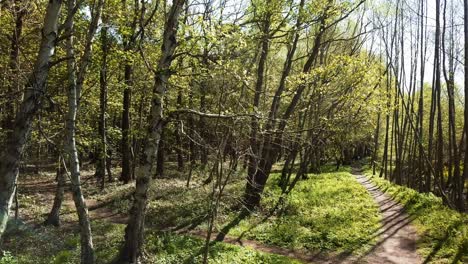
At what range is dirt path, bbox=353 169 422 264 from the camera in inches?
437

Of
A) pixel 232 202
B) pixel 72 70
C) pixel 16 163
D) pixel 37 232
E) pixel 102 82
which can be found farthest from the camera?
pixel 232 202

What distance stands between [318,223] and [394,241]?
9.03 ft

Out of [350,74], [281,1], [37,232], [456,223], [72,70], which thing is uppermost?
[281,1]

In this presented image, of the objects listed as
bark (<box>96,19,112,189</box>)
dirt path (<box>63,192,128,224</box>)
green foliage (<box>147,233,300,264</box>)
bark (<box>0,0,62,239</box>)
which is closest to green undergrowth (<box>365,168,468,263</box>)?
green foliage (<box>147,233,300,264</box>)

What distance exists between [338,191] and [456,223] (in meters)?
7.83

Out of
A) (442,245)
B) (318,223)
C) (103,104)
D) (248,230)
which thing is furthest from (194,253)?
(103,104)

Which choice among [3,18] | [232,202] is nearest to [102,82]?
[3,18]

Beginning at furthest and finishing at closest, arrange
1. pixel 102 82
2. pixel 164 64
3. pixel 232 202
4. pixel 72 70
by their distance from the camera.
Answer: pixel 232 202
pixel 102 82
pixel 164 64
pixel 72 70

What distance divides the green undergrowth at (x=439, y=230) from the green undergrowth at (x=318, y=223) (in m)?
1.49

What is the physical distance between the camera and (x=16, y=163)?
5.11 metres

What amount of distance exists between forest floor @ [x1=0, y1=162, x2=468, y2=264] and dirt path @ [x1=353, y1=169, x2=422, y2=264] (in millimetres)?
28

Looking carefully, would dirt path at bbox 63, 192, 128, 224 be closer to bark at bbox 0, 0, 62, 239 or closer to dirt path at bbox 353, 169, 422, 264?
dirt path at bbox 353, 169, 422, 264

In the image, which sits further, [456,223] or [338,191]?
[338,191]

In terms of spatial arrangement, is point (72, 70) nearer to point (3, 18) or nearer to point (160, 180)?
point (3, 18)
